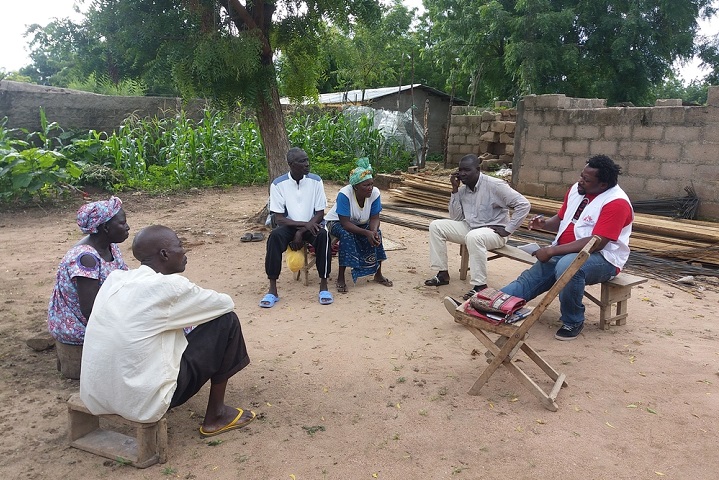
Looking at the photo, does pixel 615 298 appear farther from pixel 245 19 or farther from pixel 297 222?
pixel 245 19

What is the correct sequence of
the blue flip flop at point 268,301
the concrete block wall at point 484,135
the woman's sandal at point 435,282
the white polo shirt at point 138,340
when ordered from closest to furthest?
the white polo shirt at point 138,340
the blue flip flop at point 268,301
the woman's sandal at point 435,282
the concrete block wall at point 484,135

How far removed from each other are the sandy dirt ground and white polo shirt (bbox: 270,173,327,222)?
0.74 m

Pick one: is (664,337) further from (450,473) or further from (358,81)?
(358,81)

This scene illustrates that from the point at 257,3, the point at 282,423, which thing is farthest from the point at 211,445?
the point at 257,3

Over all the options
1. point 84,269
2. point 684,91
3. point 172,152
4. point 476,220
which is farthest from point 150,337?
point 684,91

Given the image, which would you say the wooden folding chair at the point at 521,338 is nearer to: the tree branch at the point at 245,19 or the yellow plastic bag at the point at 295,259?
the yellow plastic bag at the point at 295,259

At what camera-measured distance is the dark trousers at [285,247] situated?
5289mm

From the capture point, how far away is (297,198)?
562cm

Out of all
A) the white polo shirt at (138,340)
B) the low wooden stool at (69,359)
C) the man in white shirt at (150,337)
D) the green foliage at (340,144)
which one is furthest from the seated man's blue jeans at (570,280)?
the green foliage at (340,144)

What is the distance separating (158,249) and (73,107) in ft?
32.6

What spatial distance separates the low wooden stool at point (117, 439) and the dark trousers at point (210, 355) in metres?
0.17

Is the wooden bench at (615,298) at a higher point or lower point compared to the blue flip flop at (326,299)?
higher

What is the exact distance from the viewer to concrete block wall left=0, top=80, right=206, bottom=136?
1050 cm

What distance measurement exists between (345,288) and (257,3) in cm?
376
